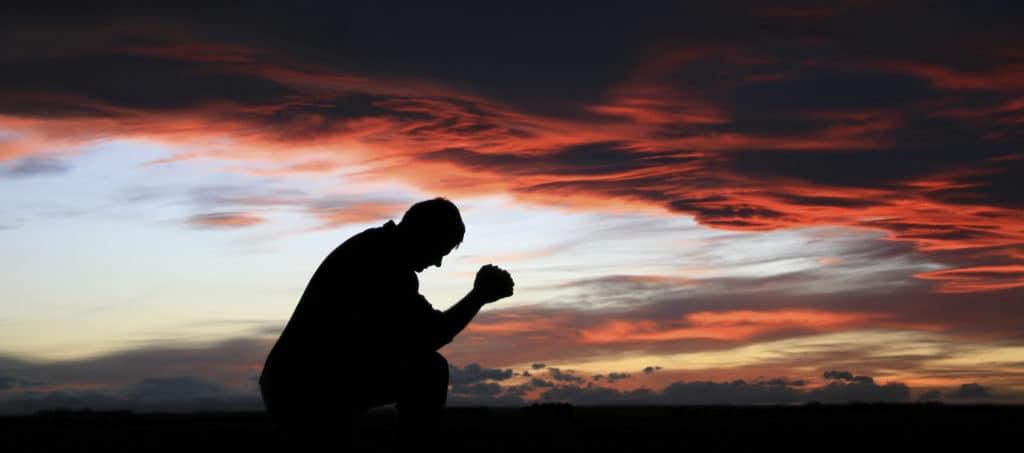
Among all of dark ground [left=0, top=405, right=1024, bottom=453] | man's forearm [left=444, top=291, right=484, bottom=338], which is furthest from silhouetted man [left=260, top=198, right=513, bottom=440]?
dark ground [left=0, top=405, right=1024, bottom=453]

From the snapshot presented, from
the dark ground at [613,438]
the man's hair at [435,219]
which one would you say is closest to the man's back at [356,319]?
the man's hair at [435,219]

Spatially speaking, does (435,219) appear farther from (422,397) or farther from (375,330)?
(422,397)

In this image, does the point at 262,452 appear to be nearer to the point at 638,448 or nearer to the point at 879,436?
the point at 638,448

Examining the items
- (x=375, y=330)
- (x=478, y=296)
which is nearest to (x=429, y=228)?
(x=478, y=296)

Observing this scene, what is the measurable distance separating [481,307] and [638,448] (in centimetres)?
Answer: 787

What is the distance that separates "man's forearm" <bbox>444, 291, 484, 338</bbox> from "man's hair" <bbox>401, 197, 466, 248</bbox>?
346 mm

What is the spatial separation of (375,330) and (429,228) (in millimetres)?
603

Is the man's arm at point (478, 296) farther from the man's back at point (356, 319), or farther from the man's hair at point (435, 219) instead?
the man's hair at point (435, 219)

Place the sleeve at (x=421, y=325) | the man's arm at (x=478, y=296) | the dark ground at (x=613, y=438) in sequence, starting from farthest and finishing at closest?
1. the dark ground at (x=613, y=438)
2. the sleeve at (x=421, y=325)
3. the man's arm at (x=478, y=296)

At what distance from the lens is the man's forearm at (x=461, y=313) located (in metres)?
5.73

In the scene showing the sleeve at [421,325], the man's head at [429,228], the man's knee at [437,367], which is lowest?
the man's knee at [437,367]

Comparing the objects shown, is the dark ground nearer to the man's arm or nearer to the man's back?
the man's back

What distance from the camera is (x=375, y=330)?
5828 mm

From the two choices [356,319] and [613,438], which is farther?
[613,438]
